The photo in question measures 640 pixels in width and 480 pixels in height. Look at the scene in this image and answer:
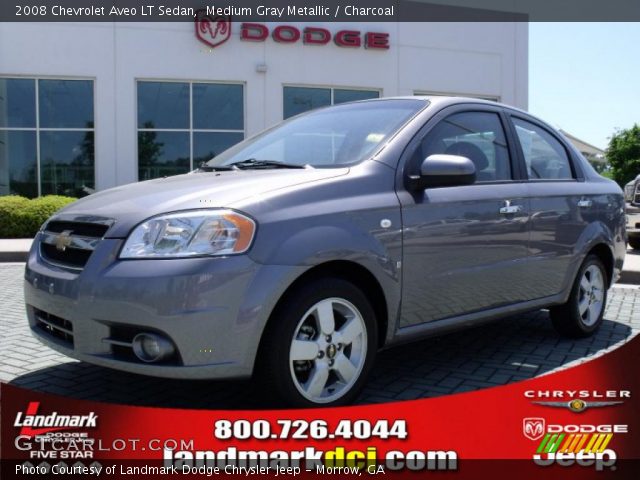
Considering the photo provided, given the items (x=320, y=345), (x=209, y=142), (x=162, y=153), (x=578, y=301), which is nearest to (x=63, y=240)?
(x=320, y=345)

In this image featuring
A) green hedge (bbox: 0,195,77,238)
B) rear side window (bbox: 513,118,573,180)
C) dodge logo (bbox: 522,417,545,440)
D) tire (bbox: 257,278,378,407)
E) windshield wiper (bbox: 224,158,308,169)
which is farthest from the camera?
green hedge (bbox: 0,195,77,238)

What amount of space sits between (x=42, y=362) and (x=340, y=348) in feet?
7.23

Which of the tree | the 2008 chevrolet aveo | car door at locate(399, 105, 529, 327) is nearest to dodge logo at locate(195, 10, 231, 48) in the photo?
the 2008 chevrolet aveo

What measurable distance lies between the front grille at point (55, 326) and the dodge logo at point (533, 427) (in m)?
2.08

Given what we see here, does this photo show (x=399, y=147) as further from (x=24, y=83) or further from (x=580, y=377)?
(x=24, y=83)

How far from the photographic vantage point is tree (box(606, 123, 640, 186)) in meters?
34.6

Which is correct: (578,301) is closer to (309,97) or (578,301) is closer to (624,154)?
(309,97)

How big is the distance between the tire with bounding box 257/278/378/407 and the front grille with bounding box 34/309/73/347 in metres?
0.96

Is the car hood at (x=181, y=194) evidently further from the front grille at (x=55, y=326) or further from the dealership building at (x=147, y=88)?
the dealership building at (x=147, y=88)

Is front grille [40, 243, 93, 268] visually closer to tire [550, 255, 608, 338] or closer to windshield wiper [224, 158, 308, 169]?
windshield wiper [224, 158, 308, 169]

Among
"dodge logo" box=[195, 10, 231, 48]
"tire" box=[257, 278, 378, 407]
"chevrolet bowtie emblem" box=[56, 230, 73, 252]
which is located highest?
"dodge logo" box=[195, 10, 231, 48]

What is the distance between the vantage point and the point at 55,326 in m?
3.29

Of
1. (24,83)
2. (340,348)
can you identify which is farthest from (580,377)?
(24,83)

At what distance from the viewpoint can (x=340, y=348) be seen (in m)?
3.26
